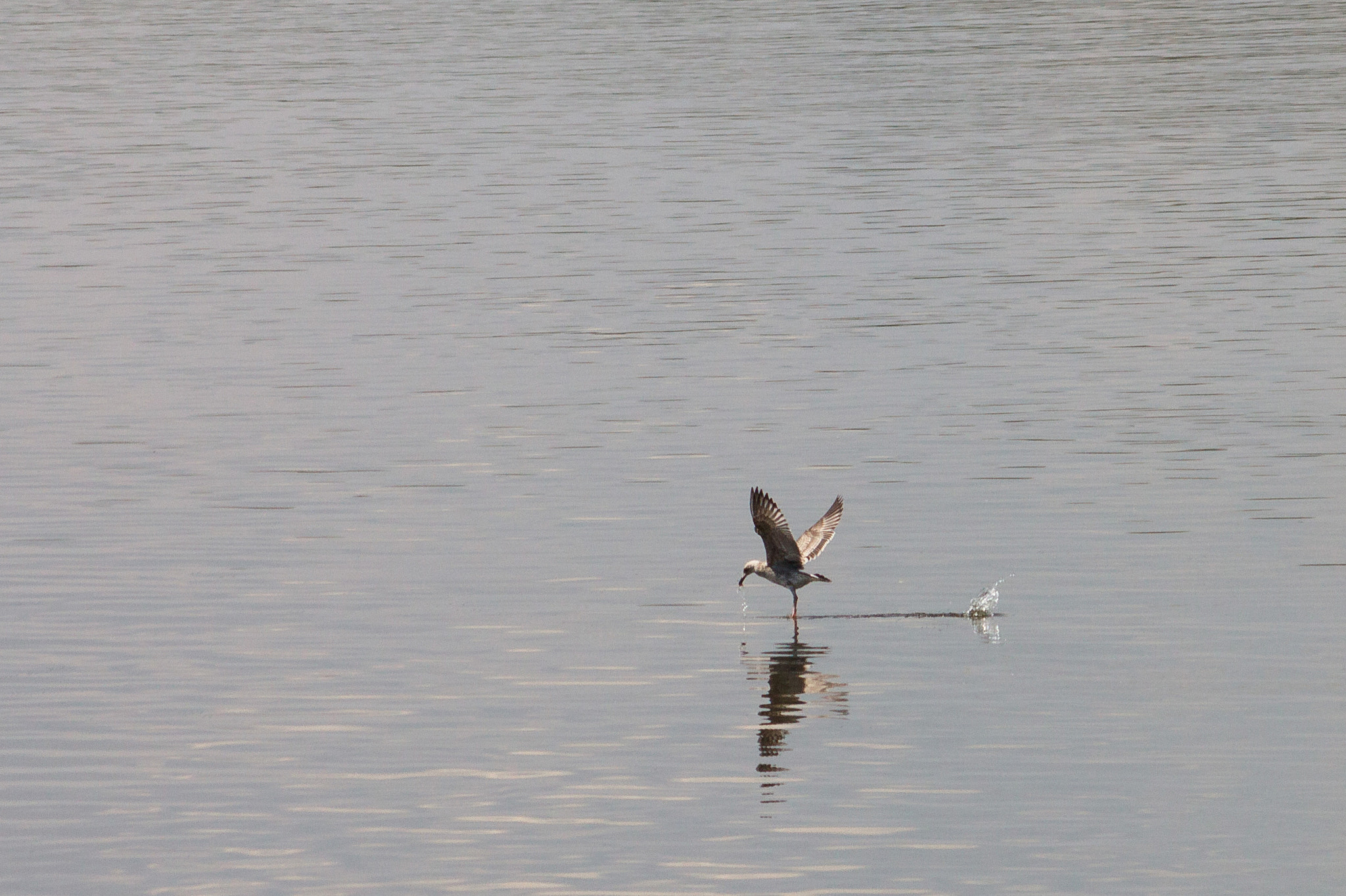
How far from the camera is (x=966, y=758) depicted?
1617cm

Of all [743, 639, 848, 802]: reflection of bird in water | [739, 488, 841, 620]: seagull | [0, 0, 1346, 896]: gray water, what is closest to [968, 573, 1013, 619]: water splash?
[0, 0, 1346, 896]: gray water

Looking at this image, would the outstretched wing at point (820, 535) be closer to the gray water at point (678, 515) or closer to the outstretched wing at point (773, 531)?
the outstretched wing at point (773, 531)

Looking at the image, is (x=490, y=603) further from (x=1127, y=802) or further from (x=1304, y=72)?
(x=1304, y=72)

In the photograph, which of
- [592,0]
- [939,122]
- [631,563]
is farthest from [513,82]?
[631,563]

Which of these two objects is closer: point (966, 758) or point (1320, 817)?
point (1320, 817)

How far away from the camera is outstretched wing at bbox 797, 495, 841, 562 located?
2034cm

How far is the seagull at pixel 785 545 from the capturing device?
19.7 meters

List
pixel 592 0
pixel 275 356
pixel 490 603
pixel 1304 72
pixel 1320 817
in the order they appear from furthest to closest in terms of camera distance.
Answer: pixel 592 0 → pixel 1304 72 → pixel 275 356 → pixel 490 603 → pixel 1320 817

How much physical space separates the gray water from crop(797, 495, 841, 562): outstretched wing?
520 millimetres

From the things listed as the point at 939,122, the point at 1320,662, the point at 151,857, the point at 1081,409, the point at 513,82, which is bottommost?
the point at 151,857

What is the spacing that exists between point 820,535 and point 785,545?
65 centimetres

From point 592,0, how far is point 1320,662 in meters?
96.0

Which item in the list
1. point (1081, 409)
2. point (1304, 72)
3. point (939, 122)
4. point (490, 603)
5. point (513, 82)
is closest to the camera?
point (490, 603)

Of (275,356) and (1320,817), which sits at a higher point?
(275,356)
